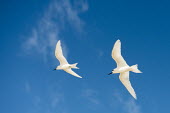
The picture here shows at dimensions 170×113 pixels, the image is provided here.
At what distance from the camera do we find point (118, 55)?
52.7m

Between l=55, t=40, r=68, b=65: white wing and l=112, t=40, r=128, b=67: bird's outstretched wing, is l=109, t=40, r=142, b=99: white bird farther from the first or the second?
l=55, t=40, r=68, b=65: white wing

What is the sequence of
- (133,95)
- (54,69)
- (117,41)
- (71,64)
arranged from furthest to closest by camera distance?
(54,69) < (71,64) < (133,95) < (117,41)

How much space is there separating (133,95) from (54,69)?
57.1 ft

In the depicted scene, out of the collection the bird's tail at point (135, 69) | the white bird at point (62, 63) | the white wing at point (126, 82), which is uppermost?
the white bird at point (62, 63)

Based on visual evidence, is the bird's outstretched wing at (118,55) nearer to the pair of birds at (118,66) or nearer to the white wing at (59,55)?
the pair of birds at (118,66)

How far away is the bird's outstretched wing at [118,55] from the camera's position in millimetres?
51581

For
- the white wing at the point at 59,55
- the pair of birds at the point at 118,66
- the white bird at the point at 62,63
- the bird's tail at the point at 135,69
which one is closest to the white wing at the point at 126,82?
the pair of birds at the point at 118,66

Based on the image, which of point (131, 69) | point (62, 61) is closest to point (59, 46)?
point (62, 61)

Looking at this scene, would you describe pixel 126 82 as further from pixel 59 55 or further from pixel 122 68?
pixel 59 55

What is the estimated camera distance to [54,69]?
68.0 m

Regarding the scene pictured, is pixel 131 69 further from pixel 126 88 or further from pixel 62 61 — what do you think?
pixel 62 61

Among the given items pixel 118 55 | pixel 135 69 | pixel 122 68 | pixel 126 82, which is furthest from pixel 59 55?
pixel 135 69

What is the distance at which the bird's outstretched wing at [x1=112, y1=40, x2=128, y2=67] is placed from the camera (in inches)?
2031

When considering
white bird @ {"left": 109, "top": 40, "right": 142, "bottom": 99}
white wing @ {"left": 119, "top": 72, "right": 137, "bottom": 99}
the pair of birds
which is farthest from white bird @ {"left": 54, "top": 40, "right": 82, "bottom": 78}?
white bird @ {"left": 109, "top": 40, "right": 142, "bottom": 99}
